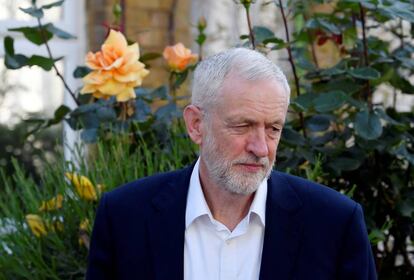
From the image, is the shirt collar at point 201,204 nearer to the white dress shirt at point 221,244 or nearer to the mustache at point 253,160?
the white dress shirt at point 221,244

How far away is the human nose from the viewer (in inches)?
92.8

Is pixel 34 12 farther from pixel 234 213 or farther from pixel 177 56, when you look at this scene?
pixel 234 213

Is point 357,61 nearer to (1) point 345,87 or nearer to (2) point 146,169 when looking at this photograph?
(1) point 345,87

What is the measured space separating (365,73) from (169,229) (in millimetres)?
1457

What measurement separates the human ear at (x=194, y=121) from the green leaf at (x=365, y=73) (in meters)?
1.31

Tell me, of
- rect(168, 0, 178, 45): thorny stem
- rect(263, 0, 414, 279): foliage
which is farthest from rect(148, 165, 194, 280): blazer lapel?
rect(168, 0, 178, 45): thorny stem

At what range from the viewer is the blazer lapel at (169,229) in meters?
2.47

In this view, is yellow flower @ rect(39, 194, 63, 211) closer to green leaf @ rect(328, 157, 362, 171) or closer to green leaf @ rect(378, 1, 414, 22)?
green leaf @ rect(328, 157, 362, 171)

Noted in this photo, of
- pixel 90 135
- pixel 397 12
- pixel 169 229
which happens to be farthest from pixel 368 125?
pixel 169 229

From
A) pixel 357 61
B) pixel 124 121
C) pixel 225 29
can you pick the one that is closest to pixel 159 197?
pixel 124 121

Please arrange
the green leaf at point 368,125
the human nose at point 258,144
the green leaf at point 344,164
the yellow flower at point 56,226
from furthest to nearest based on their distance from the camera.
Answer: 1. the green leaf at point 344,164
2. the green leaf at point 368,125
3. the yellow flower at point 56,226
4. the human nose at point 258,144

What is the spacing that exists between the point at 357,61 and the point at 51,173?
4.27ft

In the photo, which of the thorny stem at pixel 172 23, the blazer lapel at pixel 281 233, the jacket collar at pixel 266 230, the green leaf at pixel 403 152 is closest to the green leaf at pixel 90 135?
the green leaf at pixel 403 152

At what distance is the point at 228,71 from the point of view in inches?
95.2
